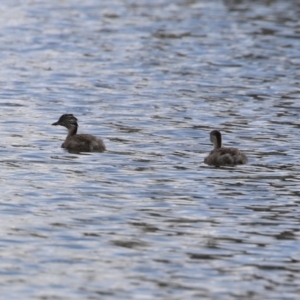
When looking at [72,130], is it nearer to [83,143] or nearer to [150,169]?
[83,143]

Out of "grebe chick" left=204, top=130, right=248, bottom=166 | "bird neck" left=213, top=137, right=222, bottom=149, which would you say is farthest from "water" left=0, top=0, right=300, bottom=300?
"bird neck" left=213, top=137, right=222, bottom=149

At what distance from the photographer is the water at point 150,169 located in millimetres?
11906

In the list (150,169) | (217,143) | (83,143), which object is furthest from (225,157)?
(83,143)

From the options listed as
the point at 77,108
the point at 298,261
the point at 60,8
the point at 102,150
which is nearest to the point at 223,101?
the point at 77,108

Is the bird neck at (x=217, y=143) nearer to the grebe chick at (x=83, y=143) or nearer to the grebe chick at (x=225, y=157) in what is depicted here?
the grebe chick at (x=225, y=157)

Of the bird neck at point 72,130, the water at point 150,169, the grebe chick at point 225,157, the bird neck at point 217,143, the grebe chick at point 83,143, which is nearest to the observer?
the water at point 150,169

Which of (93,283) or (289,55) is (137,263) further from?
(289,55)

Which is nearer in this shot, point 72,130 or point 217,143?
point 217,143

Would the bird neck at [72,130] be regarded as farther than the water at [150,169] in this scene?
Yes

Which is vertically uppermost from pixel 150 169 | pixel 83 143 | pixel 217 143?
pixel 83 143

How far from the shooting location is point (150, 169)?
680 inches

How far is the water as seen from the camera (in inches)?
469

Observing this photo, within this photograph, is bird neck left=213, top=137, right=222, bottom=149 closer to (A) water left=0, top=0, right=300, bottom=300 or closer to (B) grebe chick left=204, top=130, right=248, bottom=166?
(A) water left=0, top=0, right=300, bottom=300

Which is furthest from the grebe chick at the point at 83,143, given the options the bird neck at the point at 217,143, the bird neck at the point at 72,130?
the bird neck at the point at 217,143
